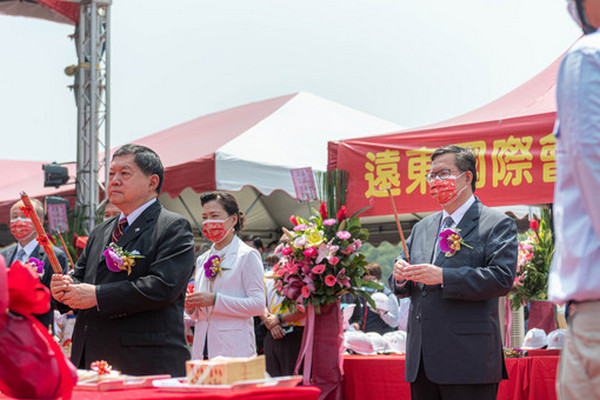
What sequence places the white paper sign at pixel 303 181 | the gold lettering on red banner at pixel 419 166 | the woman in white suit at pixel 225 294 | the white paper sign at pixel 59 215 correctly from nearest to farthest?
the woman in white suit at pixel 225 294 < the gold lettering on red banner at pixel 419 166 < the white paper sign at pixel 303 181 < the white paper sign at pixel 59 215

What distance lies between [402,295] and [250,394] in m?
1.57

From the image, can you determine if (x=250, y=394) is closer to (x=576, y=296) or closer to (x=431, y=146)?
(x=576, y=296)

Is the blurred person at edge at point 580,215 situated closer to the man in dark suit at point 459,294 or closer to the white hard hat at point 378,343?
the man in dark suit at point 459,294

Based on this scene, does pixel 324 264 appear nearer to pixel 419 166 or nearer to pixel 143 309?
pixel 419 166

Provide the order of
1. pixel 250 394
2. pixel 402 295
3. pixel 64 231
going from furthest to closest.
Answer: pixel 64 231 < pixel 402 295 < pixel 250 394

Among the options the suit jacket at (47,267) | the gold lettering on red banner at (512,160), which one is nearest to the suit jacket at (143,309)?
the suit jacket at (47,267)

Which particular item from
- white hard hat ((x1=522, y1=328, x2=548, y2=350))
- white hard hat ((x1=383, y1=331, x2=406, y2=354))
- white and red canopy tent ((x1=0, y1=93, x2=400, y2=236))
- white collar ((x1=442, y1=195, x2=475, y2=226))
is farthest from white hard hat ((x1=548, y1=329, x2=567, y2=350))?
white and red canopy tent ((x1=0, y1=93, x2=400, y2=236))

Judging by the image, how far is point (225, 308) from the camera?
3639 millimetres

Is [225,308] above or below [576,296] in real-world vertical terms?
below

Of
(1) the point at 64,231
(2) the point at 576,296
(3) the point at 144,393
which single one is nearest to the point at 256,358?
(3) the point at 144,393

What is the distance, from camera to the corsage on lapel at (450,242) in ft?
9.71

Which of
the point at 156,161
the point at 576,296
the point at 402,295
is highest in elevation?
the point at 156,161

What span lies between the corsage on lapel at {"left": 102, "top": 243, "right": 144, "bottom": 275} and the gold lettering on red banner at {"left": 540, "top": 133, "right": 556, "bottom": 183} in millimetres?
2782

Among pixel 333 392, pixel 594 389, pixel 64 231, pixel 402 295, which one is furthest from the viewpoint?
pixel 64 231
